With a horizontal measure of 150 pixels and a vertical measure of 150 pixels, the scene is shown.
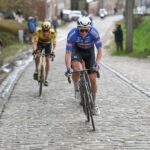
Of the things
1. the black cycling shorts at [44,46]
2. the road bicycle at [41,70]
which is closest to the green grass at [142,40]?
the black cycling shorts at [44,46]

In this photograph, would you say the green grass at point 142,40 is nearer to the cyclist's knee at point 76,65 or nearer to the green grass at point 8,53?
the green grass at point 8,53

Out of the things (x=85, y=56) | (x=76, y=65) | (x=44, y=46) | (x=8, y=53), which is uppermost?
(x=85, y=56)

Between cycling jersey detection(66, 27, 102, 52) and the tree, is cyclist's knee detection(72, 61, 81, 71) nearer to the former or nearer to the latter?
cycling jersey detection(66, 27, 102, 52)

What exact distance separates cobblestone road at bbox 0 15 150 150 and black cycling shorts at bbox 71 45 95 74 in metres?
1.05

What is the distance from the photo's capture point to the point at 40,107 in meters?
12.6

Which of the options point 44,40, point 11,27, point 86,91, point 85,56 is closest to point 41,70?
point 44,40

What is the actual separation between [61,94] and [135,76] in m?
5.45

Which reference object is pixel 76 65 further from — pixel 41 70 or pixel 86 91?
pixel 41 70

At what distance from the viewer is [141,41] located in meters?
40.5

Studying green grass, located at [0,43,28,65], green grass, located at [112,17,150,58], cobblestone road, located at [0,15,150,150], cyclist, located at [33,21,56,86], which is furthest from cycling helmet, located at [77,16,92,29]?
green grass, located at [112,17,150,58]

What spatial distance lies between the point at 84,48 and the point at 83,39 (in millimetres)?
290

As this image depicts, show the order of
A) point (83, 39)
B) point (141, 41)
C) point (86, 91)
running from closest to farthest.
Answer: point (86, 91), point (83, 39), point (141, 41)

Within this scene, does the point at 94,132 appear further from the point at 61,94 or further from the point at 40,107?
the point at 61,94

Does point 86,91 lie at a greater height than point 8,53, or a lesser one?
greater
